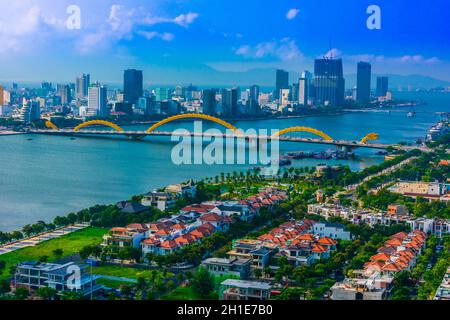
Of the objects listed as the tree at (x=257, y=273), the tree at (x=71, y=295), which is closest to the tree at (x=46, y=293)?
the tree at (x=71, y=295)

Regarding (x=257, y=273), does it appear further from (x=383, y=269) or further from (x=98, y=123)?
(x=98, y=123)

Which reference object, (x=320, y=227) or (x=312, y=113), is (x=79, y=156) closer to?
(x=320, y=227)

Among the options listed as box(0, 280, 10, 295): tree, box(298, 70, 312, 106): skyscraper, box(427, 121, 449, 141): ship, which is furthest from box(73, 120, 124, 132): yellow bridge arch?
box(298, 70, 312, 106): skyscraper

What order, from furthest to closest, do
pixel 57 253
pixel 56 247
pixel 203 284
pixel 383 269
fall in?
pixel 56 247 < pixel 57 253 < pixel 383 269 < pixel 203 284

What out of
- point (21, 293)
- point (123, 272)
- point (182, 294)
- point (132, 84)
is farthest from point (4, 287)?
point (132, 84)

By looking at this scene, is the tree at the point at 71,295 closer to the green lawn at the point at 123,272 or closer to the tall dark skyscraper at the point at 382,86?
the green lawn at the point at 123,272

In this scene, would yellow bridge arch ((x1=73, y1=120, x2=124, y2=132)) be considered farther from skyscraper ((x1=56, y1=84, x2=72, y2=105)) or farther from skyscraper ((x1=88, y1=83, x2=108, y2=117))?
skyscraper ((x1=56, y1=84, x2=72, y2=105))
